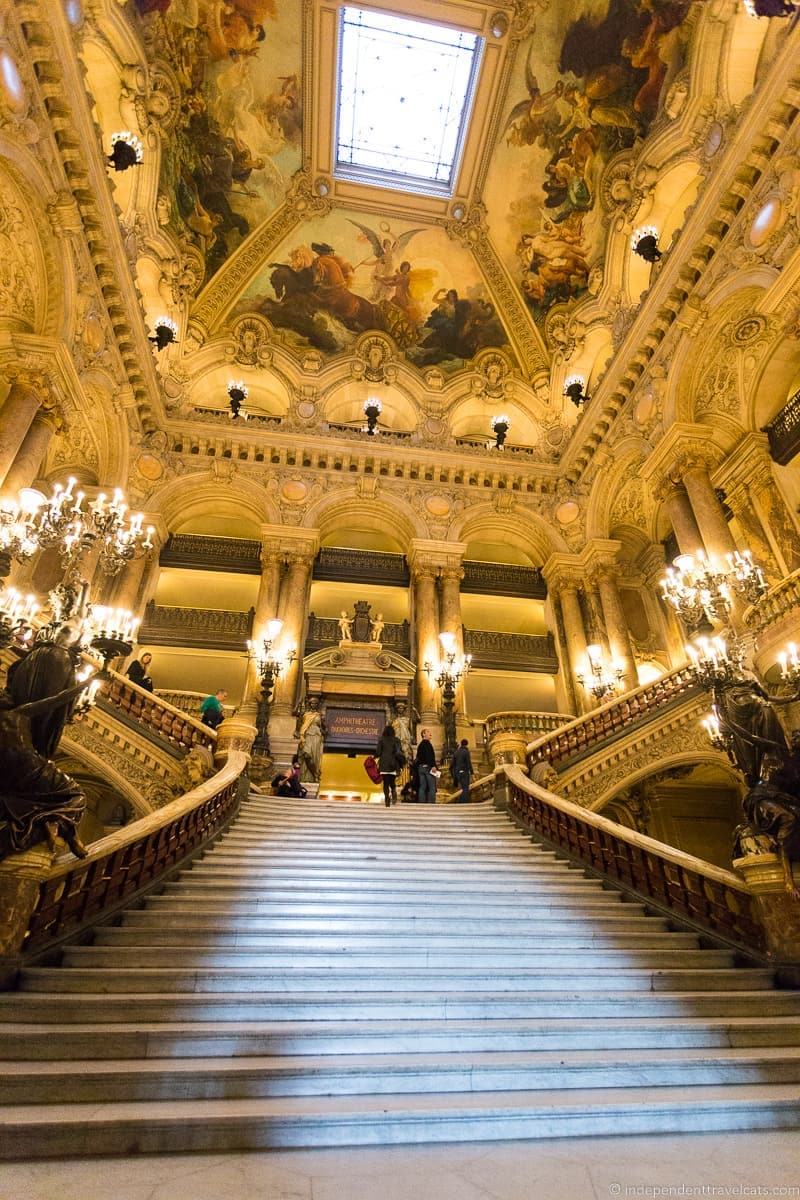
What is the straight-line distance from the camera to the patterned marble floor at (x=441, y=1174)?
1785mm

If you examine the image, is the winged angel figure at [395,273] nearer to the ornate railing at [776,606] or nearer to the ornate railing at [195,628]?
the ornate railing at [195,628]

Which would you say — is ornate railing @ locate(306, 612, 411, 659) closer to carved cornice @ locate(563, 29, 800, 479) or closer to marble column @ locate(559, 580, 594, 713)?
marble column @ locate(559, 580, 594, 713)

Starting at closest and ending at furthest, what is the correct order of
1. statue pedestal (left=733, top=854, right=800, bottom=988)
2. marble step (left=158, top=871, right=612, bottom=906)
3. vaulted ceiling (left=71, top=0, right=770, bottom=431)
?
statue pedestal (left=733, top=854, right=800, bottom=988)
marble step (left=158, top=871, right=612, bottom=906)
vaulted ceiling (left=71, top=0, right=770, bottom=431)

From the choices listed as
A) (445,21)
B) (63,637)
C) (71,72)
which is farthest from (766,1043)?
(445,21)

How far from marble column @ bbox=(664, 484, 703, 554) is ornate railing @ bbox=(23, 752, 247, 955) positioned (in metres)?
10.2

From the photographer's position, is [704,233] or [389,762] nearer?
[389,762]

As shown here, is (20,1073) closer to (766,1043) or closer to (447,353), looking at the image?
(766,1043)

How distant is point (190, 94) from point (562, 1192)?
61.1ft

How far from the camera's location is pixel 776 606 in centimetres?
877

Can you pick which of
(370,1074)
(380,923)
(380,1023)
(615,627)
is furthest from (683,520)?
(370,1074)

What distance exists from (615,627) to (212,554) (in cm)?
1100

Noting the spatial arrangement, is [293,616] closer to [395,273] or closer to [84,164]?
[84,164]

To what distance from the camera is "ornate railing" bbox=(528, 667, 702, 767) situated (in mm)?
9031

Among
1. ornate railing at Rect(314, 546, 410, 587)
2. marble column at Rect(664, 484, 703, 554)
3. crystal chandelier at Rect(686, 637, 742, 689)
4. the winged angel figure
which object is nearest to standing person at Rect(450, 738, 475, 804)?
crystal chandelier at Rect(686, 637, 742, 689)
